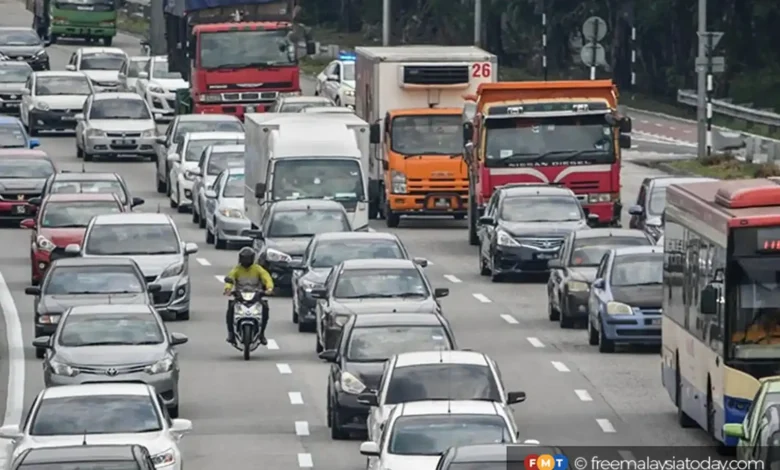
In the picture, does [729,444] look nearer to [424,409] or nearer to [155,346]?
[424,409]

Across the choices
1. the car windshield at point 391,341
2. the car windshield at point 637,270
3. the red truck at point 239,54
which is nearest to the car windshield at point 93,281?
the car windshield at point 637,270

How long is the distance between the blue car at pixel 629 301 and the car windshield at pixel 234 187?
14.4m

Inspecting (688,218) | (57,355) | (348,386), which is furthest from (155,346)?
(688,218)

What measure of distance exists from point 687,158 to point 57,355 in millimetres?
34295

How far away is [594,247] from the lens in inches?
1431

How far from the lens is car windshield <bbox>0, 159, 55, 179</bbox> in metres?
48.7

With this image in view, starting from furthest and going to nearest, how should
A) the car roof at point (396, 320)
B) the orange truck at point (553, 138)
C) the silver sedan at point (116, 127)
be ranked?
the silver sedan at point (116, 127), the orange truck at point (553, 138), the car roof at point (396, 320)

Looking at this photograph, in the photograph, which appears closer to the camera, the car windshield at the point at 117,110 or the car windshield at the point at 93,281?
the car windshield at the point at 93,281

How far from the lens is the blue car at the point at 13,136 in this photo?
5556 centimetres

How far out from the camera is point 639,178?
5738 centimetres

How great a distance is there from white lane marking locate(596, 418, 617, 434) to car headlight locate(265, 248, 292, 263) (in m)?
12.0

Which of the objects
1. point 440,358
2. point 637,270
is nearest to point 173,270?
point 637,270

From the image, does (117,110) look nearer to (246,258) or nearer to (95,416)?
(246,258)

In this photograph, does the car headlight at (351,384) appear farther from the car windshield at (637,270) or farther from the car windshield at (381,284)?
the car windshield at (637,270)
